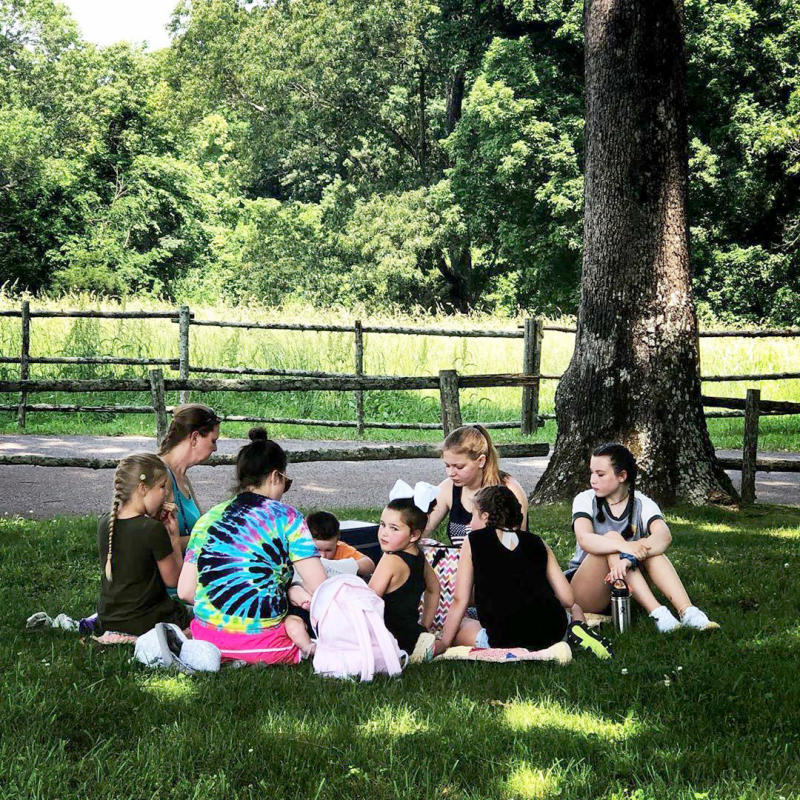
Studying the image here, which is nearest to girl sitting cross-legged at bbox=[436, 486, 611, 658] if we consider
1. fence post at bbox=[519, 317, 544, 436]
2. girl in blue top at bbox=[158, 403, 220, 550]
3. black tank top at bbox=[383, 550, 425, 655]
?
black tank top at bbox=[383, 550, 425, 655]

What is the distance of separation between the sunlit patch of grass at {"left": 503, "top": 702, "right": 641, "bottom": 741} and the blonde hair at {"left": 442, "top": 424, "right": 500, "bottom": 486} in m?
1.63

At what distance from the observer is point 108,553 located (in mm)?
4852

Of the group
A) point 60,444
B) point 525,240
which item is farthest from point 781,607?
point 525,240

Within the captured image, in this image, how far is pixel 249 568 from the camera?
4594mm

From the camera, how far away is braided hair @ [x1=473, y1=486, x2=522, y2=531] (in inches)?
189

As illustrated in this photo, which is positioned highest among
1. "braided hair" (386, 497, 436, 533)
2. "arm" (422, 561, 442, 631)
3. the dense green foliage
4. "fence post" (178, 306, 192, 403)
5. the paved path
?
the dense green foliage

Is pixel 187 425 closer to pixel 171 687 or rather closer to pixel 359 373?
pixel 171 687

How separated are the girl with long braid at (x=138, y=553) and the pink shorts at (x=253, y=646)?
39 centimetres

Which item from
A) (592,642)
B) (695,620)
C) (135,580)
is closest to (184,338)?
(135,580)

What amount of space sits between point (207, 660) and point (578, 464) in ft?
16.3

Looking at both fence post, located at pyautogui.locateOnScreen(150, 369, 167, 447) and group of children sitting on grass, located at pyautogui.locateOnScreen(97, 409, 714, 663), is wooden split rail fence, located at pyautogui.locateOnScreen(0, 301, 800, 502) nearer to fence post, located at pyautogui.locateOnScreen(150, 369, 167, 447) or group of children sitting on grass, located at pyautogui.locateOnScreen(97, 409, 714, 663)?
fence post, located at pyautogui.locateOnScreen(150, 369, 167, 447)

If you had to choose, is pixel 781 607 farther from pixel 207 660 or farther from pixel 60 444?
pixel 60 444

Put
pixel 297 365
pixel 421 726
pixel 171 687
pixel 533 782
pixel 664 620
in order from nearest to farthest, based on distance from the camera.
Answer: pixel 533 782 < pixel 421 726 < pixel 171 687 < pixel 664 620 < pixel 297 365

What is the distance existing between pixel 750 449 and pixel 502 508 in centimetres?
584
